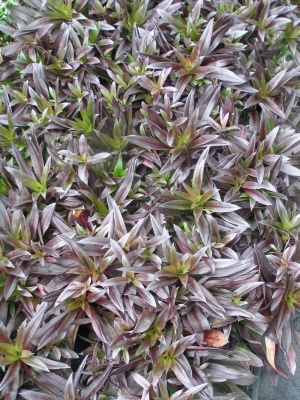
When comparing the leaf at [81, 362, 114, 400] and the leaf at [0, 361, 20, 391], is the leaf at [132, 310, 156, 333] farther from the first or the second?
the leaf at [0, 361, 20, 391]

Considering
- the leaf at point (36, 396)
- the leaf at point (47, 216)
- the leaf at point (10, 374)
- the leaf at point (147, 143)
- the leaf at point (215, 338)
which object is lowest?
the leaf at point (36, 396)

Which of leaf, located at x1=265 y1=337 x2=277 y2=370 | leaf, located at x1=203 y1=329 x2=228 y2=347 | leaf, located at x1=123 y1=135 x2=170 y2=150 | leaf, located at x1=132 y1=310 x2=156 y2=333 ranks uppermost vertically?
leaf, located at x1=123 y1=135 x2=170 y2=150

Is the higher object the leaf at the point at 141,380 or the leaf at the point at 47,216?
the leaf at the point at 47,216

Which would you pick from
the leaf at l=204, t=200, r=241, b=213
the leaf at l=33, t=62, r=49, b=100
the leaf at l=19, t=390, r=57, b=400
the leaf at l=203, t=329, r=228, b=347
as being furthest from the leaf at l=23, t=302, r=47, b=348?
the leaf at l=33, t=62, r=49, b=100

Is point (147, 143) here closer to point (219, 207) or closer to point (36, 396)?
point (219, 207)

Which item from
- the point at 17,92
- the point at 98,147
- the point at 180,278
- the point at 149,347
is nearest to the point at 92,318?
the point at 149,347

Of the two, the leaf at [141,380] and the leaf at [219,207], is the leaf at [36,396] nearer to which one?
the leaf at [141,380]

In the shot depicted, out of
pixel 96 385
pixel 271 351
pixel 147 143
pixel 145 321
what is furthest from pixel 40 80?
pixel 271 351

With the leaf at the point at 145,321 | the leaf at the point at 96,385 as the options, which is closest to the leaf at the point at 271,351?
the leaf at the point at 145,321
